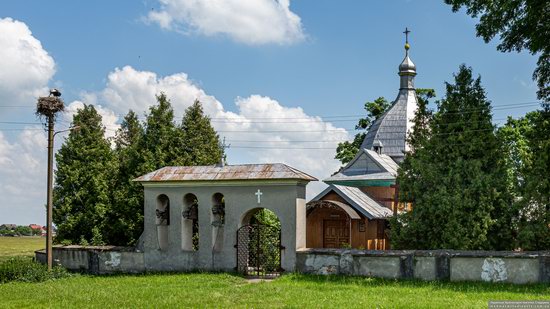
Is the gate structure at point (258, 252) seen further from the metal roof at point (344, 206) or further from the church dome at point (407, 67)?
the church dome at point (407, 67)

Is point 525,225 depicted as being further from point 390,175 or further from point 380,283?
point 390,175

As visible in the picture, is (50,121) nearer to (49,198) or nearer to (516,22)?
(49,198)

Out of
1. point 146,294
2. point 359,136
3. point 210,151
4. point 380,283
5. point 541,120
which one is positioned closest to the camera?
point 146,294

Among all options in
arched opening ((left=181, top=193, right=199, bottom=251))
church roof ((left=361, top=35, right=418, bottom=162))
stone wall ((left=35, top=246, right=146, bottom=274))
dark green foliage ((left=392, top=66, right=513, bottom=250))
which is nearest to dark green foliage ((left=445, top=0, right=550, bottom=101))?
dark green foliage ((left=392, top=66, right=513, bottom=250))

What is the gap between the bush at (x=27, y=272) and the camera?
2000 cm

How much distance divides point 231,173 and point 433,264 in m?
7.01

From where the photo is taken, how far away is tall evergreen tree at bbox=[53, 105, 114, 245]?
2591 centimetres

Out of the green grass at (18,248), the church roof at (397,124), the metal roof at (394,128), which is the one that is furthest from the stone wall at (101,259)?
the metal roof at (394,128)

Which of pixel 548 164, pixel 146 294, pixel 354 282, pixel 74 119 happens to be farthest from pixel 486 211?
pixel 74 119

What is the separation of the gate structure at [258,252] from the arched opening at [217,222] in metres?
0.96

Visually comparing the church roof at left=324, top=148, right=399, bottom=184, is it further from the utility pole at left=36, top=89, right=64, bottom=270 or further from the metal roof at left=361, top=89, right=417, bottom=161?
the utility pole at left=36, top=89, right=64, bottom=270

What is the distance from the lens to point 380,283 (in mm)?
16078

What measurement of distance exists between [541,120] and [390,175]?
13261 mm

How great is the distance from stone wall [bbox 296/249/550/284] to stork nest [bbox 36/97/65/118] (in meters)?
10.2
